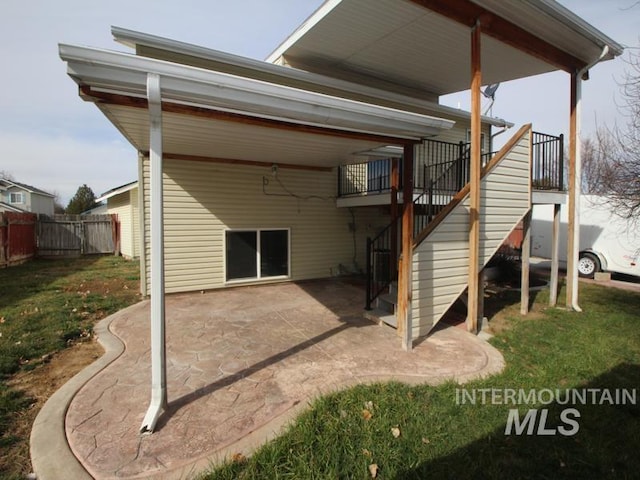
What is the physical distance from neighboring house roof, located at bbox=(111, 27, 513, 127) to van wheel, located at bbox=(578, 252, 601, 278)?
7.05 metres

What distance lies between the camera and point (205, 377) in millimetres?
3367

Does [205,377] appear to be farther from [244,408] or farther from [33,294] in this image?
[33,294]

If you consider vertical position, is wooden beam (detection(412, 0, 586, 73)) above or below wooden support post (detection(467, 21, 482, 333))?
above

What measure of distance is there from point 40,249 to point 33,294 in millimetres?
8374

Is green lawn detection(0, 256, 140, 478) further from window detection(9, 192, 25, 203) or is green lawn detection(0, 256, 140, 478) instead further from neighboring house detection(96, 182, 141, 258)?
window detection(9, 192, 25, 203)

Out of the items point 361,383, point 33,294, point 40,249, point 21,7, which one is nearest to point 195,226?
point 33,294

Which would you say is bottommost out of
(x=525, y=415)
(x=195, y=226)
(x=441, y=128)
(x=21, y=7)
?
(x=525, y=415)

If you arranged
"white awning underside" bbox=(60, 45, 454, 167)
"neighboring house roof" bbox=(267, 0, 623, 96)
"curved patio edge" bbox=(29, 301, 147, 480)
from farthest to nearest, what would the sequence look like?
"neighboring house roof" bbox=(267, 0, 623, 96), "white awning underside" bbox=(60, 45, 454, 167), "curved patio edge" bbox=(29, 301, 147, 480)

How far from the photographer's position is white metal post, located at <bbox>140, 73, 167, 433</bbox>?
98.0 inches

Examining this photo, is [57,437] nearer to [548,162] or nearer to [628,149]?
[548,162]

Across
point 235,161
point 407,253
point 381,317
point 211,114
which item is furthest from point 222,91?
point 235,161

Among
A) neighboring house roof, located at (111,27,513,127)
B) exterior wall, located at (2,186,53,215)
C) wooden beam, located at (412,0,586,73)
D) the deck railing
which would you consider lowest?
the deck railing

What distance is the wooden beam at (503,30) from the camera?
4.34 metres

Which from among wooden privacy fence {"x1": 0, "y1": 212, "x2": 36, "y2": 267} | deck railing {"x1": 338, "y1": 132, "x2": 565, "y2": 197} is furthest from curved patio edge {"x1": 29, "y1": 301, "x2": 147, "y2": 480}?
wooden privacy fence {"x1": 0, "y1": 212, "x2": 36, "y2": 267}
